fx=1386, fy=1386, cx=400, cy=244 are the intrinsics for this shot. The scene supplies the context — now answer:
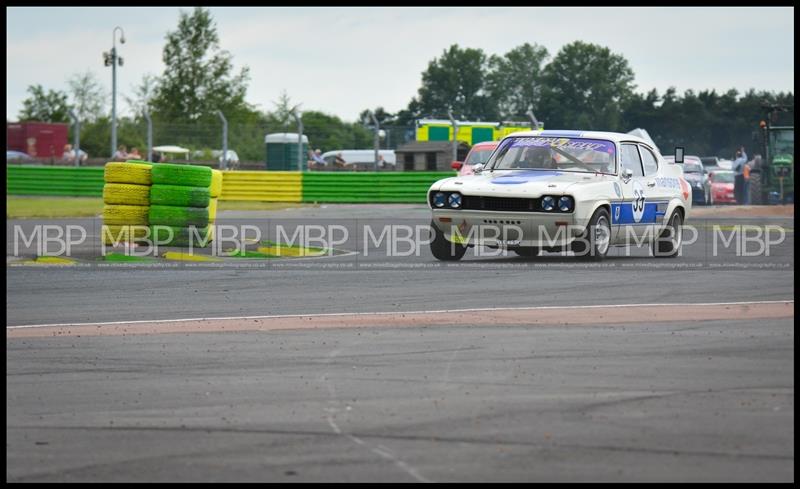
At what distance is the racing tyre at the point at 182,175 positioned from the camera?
1778 centimetres

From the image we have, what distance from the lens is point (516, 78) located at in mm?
141000

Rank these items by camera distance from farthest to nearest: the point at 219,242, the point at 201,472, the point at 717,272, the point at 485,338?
the point at 219,242
the point at 717,272
the point at 485,338
the point at 201,472

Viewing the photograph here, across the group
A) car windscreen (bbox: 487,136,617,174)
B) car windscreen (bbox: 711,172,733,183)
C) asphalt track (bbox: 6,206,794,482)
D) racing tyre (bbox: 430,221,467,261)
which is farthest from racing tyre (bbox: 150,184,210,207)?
car windscreen (bbox: 711,172,733,183)

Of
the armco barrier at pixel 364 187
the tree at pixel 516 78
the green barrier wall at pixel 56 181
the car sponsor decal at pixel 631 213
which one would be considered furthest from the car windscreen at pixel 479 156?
the tree at pixel 516 78

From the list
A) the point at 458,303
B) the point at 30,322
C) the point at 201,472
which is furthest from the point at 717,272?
the point at 201,472

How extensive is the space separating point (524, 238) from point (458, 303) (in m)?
3.34

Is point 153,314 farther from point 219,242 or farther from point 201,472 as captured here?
point 219,242

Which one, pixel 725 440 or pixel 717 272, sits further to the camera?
pixel 717 272

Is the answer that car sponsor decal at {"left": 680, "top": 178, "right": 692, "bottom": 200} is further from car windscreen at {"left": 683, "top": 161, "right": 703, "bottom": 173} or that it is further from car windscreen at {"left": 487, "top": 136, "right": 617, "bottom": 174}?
car windscreen at {"left": 683, "top": 161, "right": 703, "bottom": 173}

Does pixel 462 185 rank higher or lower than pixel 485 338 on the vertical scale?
higher

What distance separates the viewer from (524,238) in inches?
564

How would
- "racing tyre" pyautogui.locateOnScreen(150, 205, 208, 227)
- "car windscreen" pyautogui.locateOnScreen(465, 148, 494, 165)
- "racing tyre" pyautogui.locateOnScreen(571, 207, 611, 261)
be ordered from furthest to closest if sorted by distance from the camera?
"car windscreen" pyautogui.locateOnScreen(465, 148, 494, 165), "racing tyre" pyautogui.locateOnScreen(150, 205, 208, 227), "racing tyre" pyautogui.locateOnScreen(571, 207, 611, 261)

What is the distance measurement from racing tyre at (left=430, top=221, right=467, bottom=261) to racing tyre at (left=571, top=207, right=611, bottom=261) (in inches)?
56.3

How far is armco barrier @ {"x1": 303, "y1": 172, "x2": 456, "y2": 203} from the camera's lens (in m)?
35.9
